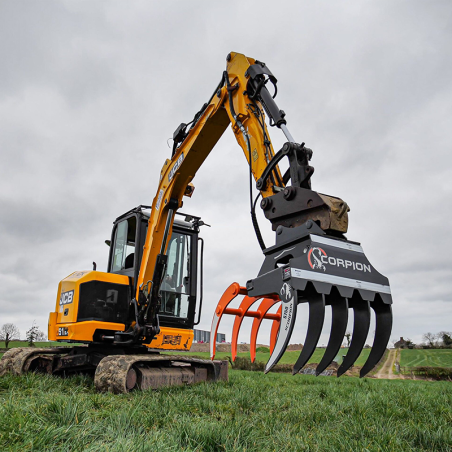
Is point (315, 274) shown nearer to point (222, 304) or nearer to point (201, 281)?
point (222, 304)

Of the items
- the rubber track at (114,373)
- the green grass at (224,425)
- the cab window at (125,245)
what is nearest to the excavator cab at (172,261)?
the cab window at (125,245)

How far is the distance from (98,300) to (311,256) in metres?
4.59

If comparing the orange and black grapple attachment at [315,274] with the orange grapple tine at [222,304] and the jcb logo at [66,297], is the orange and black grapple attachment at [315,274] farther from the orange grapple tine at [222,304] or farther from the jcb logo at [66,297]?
the jcb logo at [66,297]

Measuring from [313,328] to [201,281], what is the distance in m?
4.39

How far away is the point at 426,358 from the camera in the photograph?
1680 cm

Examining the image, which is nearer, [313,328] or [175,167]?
[313,328]

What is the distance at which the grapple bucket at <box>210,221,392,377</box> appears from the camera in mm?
2830

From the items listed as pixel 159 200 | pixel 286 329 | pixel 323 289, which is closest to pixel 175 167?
pixel 159 200

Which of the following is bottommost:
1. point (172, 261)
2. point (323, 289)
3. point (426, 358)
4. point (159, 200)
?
point (426, 358)

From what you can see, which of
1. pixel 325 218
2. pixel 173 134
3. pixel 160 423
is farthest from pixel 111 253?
pixel 325 218

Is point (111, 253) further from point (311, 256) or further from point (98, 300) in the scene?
point (311, 256)

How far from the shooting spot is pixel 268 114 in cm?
438

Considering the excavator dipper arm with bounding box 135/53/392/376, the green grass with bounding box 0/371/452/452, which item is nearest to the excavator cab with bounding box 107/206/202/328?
the excavator dipper arm with bounding box 135/53/392/376

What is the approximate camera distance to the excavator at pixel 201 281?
9.96ft
